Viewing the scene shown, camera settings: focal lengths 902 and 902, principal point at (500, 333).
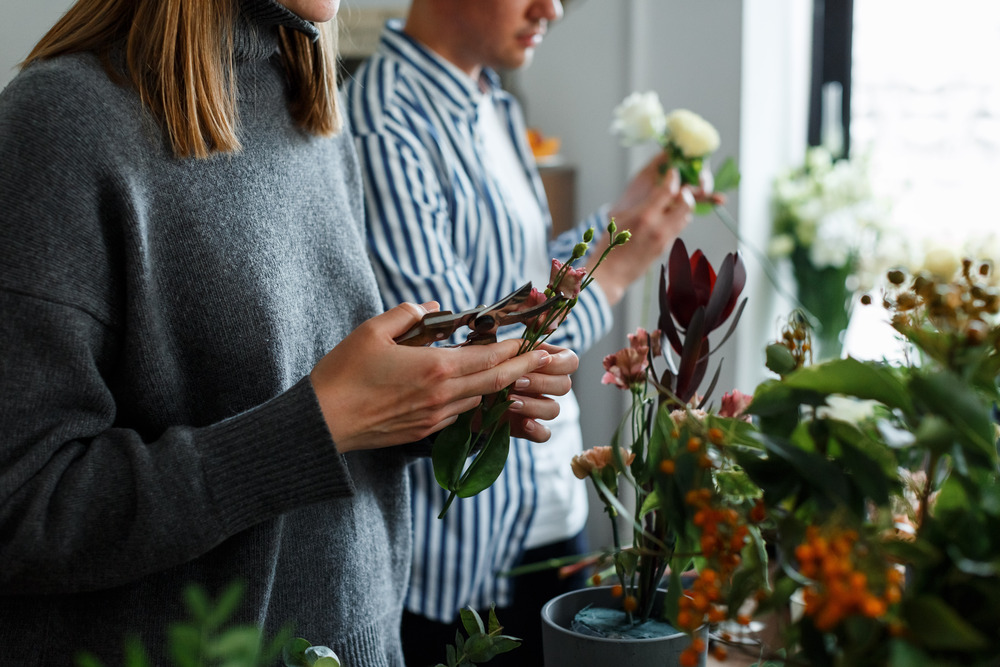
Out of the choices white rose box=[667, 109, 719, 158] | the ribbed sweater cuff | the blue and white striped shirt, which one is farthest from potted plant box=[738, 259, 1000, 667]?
white rose box=[667, 109, 719, 158]

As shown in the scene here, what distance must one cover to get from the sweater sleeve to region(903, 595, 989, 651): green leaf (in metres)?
0.45

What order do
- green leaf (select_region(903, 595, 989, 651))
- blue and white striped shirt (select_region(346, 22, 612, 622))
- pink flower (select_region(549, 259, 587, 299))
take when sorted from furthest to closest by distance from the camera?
blue and white striped shirt (select_region(346, 22, 612, 622)) → pink flower (select_region(549, 259, 587, 299)) → green leaf (select_region(903, 595, 989, 651))

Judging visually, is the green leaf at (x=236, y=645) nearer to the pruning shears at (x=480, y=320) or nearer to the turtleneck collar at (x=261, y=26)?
the pruning shears at (x=480, y=320)

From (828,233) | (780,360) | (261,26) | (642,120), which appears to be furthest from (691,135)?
(780,360)

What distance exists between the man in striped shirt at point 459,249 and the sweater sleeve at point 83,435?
0.60 metres

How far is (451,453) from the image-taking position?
0.64 m

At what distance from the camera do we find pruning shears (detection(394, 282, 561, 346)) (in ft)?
2.11

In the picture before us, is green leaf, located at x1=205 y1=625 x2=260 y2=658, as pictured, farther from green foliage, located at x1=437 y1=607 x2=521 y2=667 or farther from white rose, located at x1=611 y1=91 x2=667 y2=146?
white rose, located at x1=611 y1=91 x2=667 y2=146

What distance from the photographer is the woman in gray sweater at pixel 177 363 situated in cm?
65

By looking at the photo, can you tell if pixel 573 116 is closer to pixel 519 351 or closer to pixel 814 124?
pixel 814 124

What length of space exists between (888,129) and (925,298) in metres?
1.91

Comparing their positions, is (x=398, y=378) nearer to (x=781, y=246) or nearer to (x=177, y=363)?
(x=177, y=363)

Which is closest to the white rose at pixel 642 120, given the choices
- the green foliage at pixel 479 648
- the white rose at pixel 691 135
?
the white rose at pixel 691 135

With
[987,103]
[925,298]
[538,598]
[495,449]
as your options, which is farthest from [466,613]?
[987,103]
